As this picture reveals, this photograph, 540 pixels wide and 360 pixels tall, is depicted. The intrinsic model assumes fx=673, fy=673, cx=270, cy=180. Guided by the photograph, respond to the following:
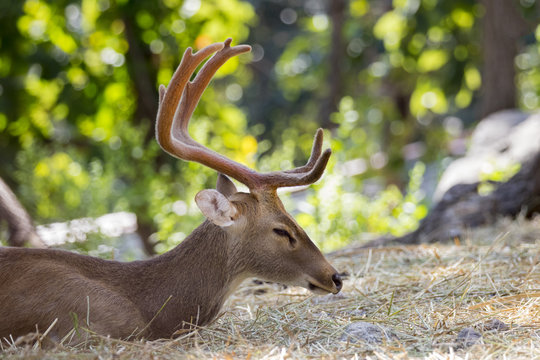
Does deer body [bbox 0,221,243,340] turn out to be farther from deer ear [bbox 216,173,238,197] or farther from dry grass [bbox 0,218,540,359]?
deer ear [bbox 216,173,238,197]

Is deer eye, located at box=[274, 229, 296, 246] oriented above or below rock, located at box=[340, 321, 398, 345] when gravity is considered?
above

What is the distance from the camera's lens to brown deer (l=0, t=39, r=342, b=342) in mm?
A: 3322

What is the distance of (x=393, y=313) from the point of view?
3.67 metres

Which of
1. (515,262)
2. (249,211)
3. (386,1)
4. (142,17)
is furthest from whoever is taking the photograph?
(386,1)

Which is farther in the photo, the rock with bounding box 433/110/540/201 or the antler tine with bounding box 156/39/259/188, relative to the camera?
the rock with bounding box 433/110/540/201

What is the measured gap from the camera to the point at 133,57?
30.3 feet

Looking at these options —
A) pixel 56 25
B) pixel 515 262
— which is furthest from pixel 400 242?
pixel 56 25

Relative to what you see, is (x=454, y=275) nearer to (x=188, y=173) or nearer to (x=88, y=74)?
(x=188, y=173)

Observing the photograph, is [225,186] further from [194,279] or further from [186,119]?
[194,279]

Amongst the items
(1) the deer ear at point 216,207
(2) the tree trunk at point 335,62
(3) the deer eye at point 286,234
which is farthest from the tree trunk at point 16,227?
(2) the tree trunk at point 335,62

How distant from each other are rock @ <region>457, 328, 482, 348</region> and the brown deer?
719 mm

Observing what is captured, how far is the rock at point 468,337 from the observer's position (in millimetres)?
3037

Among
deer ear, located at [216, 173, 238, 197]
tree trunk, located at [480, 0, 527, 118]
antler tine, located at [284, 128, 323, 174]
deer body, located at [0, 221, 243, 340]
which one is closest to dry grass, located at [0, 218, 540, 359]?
deer body, located at [0, 221, 243, 340]

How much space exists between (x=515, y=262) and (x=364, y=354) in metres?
2.05
